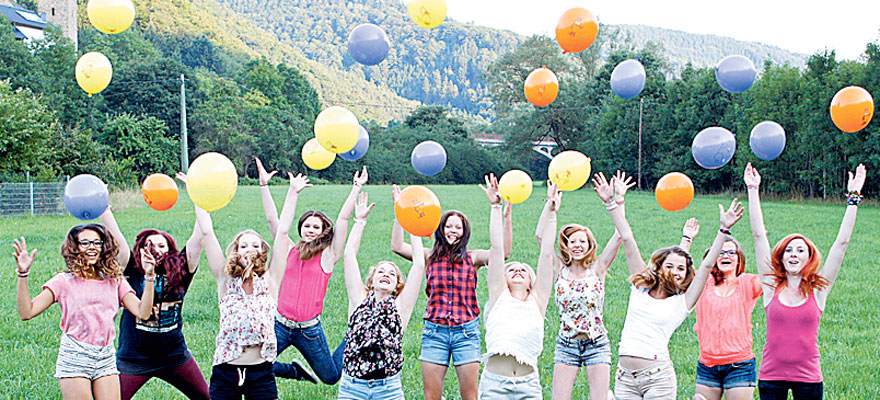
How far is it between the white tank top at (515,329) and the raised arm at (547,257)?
0.20ft

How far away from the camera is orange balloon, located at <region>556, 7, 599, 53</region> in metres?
5.40

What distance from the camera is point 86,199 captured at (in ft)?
13.5

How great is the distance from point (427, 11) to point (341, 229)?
2077 mm

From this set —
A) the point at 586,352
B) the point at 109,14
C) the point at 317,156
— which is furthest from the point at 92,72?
the point at 586,352

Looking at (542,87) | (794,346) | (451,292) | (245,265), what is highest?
(542,87)

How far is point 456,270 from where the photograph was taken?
4.32 metres

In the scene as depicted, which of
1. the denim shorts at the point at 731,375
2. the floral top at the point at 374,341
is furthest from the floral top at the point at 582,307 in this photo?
the floral top at the point at 374,341

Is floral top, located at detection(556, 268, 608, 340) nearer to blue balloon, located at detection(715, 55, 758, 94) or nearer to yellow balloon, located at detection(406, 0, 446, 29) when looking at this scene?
blue balloon, located at detection(715, 55, 758, 94)

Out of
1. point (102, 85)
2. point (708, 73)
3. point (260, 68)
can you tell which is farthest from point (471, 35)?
point (102, 85)

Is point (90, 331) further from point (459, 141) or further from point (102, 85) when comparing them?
point (459, 141)

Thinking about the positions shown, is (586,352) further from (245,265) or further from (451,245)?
(245,265)

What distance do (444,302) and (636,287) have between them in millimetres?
1165

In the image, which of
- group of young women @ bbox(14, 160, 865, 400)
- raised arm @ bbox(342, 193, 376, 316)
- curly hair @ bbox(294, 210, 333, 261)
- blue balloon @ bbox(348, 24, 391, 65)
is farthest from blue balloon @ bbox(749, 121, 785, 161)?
curly hair @ bbox(294, 210, 333, 261)

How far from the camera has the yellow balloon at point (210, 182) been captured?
13.1ft
